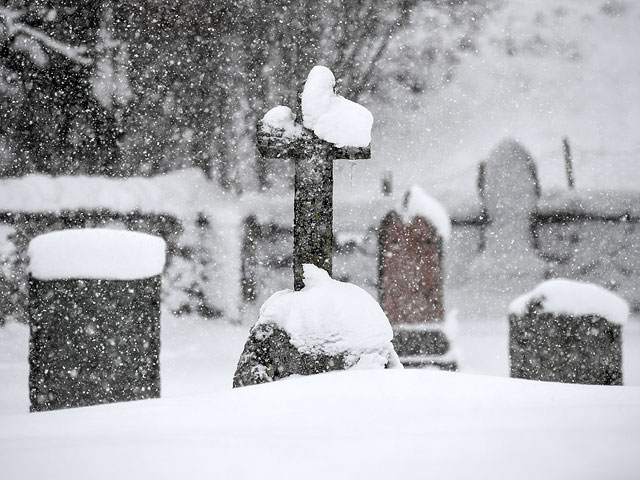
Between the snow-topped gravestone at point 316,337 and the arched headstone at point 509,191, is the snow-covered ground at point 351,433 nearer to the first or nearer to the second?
the snow-topped gravestone at point 316,337

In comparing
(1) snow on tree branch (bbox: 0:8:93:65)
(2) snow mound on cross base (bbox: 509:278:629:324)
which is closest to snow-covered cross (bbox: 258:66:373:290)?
(2) snow mound on cross base (bbox: 509:278:629:324)

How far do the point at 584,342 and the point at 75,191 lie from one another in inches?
326

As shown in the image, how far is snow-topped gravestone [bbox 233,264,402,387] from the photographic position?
2799 mm

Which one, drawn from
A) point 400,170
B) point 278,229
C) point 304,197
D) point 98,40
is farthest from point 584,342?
point 98,40

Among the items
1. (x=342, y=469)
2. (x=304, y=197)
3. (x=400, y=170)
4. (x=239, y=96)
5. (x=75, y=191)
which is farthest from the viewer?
(x=400, y=170)

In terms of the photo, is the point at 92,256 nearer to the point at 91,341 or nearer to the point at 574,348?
the point at 91,341

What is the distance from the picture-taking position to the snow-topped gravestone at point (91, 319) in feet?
12.9

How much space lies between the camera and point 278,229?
9.98 metres

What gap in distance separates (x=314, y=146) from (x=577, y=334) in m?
3.15

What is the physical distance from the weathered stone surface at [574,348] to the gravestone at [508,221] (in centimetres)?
606

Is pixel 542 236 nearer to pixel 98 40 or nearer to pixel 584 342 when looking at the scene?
pixel 584 342

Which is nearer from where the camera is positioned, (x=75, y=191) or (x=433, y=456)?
(x=433, y=456)

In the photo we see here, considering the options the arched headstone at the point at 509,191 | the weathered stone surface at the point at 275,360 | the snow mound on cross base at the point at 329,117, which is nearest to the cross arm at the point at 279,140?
the snow mound on cross base at the point at 329,117

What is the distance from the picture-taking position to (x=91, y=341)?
398 centimetres
